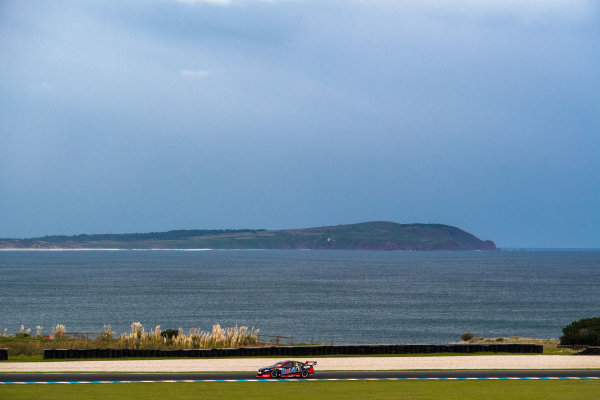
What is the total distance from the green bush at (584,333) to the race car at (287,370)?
23842mm

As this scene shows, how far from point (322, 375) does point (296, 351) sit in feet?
24.7

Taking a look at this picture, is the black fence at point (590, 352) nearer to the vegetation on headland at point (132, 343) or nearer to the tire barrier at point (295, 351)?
the tire barrier at point (295, 351)

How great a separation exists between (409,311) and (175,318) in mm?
32104

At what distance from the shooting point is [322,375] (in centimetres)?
3167

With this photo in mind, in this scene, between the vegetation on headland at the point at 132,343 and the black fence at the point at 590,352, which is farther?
the vegetation on headland at the point at 132,343

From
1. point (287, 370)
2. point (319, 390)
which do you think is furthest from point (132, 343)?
point (319, 390)

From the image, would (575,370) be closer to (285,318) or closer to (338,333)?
(338,333)

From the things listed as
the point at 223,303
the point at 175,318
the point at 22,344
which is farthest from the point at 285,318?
the point at 22,344

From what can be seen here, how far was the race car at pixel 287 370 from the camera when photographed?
30.5 metres

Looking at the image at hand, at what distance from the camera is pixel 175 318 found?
86.4m

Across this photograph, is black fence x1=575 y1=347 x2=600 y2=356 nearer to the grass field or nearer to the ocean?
the grass field

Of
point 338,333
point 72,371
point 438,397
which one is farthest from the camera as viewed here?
point 338,333

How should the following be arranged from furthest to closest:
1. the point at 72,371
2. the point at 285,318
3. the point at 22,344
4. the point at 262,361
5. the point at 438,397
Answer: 1. the point at 285,318
2. the point at 22,344
3. the point at 262,361
4. the point at 72,371
5. the point at 438,397

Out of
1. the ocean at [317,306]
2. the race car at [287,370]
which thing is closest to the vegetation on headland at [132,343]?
the race car at [287,370]
